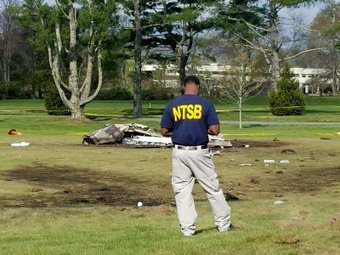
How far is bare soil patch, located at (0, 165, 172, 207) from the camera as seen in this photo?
11873mm

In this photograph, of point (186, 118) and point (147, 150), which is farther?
point (147, 150)

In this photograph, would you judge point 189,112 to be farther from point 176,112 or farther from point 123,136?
point 123,136

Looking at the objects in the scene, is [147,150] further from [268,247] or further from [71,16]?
[71,16]

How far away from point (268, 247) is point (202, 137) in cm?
157

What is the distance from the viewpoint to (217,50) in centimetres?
11294

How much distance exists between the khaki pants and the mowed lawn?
0.21m

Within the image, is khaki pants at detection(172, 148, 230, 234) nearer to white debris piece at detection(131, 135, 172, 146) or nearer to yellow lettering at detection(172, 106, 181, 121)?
yellow lettering at detection(172, 106, 181, 121)

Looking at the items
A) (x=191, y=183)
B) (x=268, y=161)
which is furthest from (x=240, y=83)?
(x=191, y=183)

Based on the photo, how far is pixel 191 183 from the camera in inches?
298

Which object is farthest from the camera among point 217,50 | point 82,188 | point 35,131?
point 217,50

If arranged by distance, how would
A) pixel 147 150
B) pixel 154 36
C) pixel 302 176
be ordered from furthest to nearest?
pixel 154 36 → pixel 147 150 → pixel 302 176

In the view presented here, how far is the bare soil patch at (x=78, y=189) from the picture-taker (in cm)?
1187

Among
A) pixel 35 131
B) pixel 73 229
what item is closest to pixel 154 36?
pixel 35 131

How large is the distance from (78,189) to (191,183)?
6.55 meters
